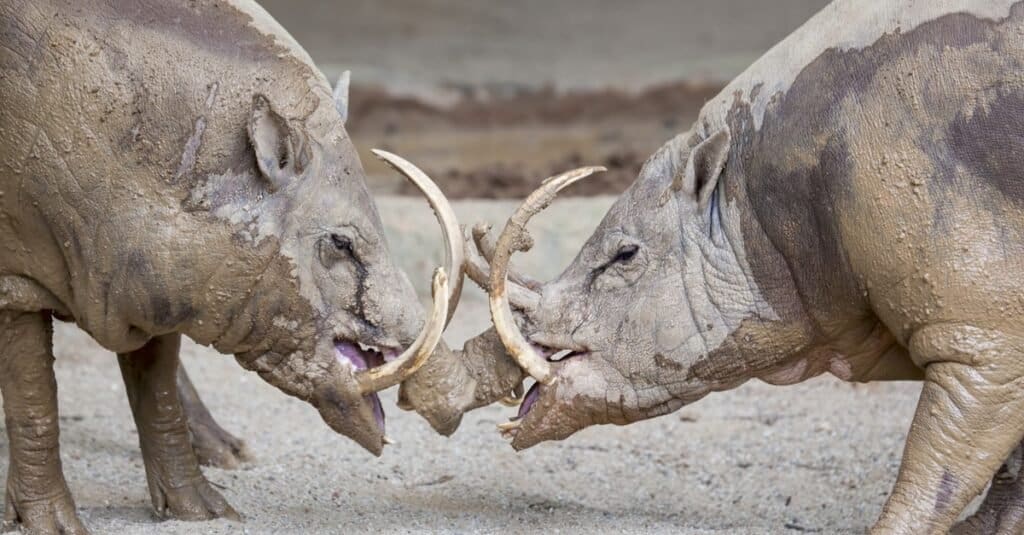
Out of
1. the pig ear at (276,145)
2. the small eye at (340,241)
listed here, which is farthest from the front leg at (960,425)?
the pig ear at (276,145)

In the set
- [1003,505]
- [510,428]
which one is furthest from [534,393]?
[1003,505]

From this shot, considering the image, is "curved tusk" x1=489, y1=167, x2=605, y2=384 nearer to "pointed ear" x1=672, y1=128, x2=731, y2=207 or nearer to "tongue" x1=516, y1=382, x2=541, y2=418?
"tongue" x1=516, y1=382, x2=541, y2=418

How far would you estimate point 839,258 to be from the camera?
498 cm

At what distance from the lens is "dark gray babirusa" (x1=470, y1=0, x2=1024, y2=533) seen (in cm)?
474

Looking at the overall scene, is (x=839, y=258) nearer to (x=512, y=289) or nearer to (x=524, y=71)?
(x=512, y=289)

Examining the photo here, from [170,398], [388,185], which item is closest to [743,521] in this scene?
[170,398]

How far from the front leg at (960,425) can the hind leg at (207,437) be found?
9.61 feet

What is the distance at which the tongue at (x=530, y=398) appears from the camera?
17.4ft

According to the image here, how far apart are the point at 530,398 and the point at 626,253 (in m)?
0.57

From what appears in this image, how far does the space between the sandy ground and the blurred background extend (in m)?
3.00

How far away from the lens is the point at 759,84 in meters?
5.23

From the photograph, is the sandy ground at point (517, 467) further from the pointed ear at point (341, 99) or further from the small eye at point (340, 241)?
the pointed ear at point (341, 99)

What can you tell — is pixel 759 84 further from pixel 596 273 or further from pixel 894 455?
pixel 894 455

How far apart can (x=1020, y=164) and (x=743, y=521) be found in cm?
180
